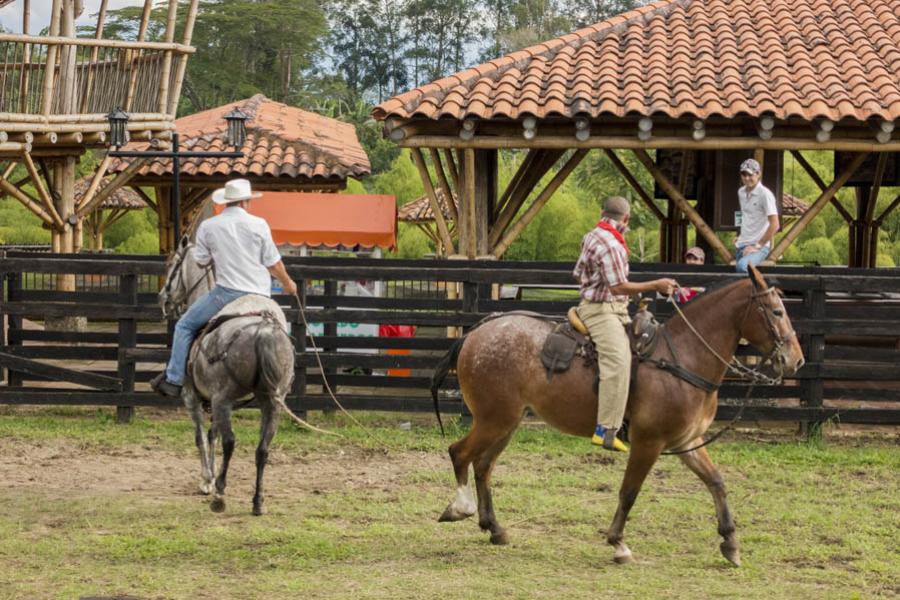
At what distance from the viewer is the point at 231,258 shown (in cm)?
908

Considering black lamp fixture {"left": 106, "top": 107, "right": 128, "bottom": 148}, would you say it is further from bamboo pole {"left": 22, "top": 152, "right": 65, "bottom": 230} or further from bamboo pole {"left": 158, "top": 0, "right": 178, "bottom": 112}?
bamboo pole {"left": 158, "top": 0, "right": 178, "bottom": 112}

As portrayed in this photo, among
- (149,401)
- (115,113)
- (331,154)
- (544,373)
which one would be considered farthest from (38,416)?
(331,154)

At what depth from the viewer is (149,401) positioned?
1248 cm

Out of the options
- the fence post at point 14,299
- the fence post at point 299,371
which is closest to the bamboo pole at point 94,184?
the fence post at point 14,299

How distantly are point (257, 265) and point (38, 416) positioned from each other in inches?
196

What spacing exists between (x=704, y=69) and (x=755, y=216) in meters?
4.50

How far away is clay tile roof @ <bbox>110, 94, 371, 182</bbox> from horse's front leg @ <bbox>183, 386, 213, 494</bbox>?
45.0 ft

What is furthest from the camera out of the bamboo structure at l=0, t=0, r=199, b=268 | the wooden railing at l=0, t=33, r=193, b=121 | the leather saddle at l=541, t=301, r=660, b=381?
the wooden railing at l=0, t=33, r=193, b=121

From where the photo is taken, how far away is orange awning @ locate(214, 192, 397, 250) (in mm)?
17578

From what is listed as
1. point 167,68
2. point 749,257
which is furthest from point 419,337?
point 167,68

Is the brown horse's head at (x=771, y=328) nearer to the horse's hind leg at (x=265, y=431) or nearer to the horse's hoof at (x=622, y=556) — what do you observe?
the horse's hoof at (x=622, y=556)

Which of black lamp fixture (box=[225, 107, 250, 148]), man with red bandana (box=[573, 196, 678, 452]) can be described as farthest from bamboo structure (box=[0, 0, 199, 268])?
man with red bandana (box=[573, 196, 678, 452])

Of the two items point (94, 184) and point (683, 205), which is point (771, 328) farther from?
point (94, 184)

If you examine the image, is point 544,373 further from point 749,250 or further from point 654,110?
point 654,110
